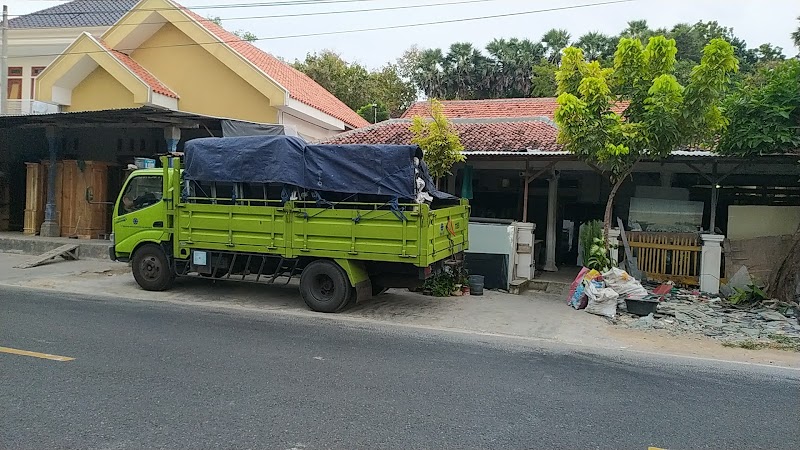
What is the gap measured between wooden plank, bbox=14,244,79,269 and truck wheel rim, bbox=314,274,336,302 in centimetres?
788

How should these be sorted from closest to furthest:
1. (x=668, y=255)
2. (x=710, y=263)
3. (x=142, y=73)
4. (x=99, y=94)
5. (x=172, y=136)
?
(x=710, y=263)
(x=668, y=255)
(x=172, y=136)
(x=142, y=73)
(x=99, y=94)

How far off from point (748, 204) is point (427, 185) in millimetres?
8363

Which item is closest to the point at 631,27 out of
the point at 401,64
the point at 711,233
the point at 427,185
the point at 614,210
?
the point at 401,64

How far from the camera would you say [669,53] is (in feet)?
34.4

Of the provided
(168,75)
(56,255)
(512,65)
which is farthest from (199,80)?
(512,65)

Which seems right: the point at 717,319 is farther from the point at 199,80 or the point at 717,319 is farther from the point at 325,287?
the point at 199,80

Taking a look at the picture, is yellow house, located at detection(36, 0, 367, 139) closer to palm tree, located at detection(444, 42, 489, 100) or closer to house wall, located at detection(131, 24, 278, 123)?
house wall, located at detection(131, 24, 278, 123)

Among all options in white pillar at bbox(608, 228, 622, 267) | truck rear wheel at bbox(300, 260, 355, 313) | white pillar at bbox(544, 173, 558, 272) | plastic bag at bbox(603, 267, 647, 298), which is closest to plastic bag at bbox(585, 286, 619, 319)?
plastic bag at bbox(603, 267, 647, 298)

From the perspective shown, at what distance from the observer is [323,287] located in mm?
9578

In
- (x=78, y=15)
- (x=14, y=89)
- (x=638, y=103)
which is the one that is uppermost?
(x=78, y=15)

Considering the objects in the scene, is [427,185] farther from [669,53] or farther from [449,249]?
[669,53]

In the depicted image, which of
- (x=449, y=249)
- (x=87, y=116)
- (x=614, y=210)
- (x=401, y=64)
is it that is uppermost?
(x=401, y=64)

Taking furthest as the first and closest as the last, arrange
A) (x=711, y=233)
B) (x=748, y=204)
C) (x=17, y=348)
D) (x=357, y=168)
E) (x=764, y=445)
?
(x=748, y=204) → (x=711, y=233) → (x=357, y=168) → (x=17, y=348) → (x=764, y=445)

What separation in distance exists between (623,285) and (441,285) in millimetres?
3277
